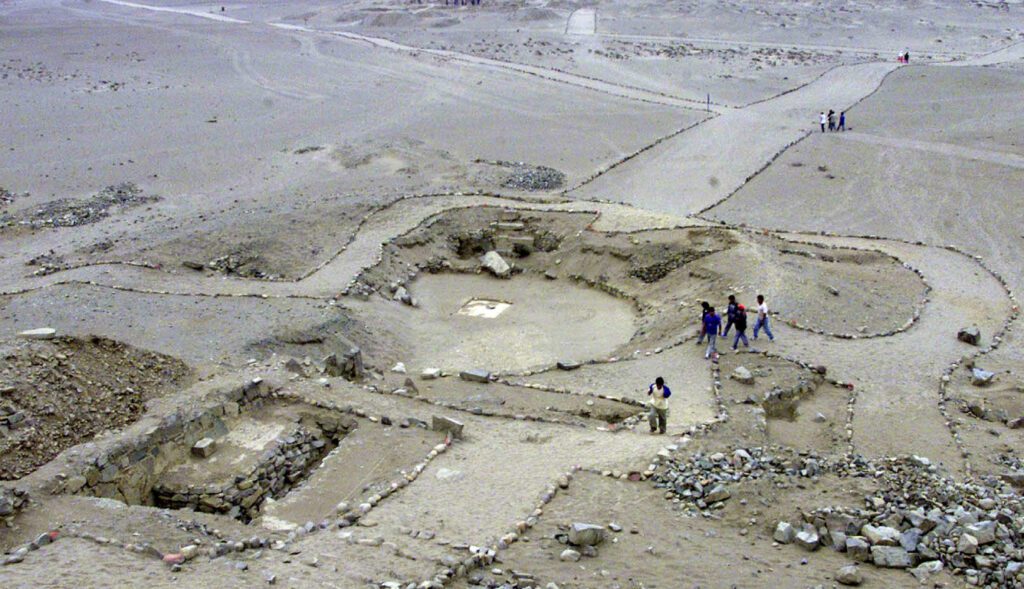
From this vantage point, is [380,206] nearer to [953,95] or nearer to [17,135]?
[17,135]

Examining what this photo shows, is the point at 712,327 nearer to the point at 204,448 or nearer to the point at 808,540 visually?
the point at 808,540

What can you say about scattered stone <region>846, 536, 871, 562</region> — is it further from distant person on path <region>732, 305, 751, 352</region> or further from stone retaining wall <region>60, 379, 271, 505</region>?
stone retaining wall <region>60, 379, 271, 505</region>

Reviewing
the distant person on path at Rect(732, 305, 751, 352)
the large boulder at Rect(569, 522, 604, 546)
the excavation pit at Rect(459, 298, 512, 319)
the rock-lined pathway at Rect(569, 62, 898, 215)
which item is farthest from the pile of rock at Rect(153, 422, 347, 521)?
the rock-lined pathway at Rect(569, 62, 898, 215)

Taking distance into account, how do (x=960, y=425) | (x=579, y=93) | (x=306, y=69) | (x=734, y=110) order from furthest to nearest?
(x=306, y=69) → (x=579, y=93) → (x=734, y=110) → (x=960, y=425)

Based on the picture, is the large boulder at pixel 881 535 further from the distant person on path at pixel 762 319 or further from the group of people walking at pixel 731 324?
the distant person on path at pixel 762 319

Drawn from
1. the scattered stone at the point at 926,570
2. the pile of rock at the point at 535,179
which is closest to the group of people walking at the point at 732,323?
the scattered stone at the point at 926,570

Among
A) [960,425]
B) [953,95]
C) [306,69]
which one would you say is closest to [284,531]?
[960,425]
